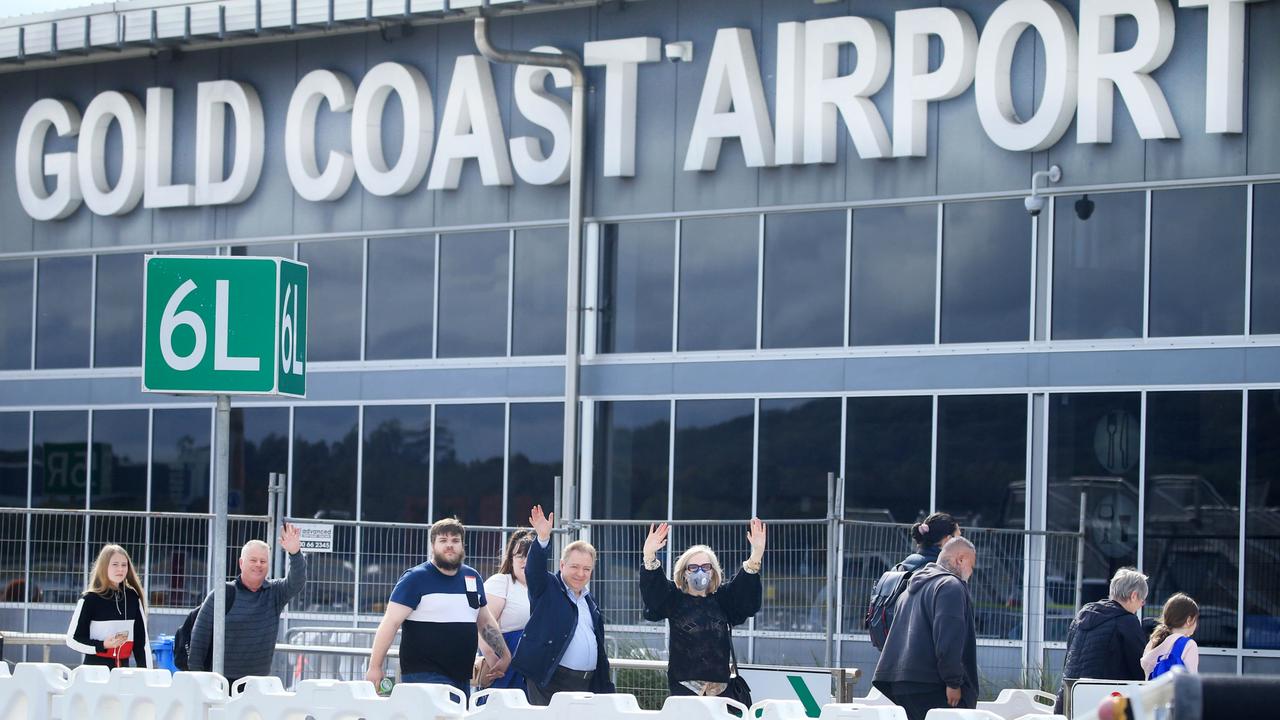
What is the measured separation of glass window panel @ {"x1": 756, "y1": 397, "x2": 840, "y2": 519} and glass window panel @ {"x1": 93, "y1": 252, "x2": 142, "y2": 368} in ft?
28.8

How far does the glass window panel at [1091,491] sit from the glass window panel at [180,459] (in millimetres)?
10664

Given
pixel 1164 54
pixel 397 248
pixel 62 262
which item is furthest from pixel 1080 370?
pixel 62 262

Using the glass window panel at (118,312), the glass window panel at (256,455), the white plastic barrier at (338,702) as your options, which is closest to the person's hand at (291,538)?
the white plastic barrier at (338,702)

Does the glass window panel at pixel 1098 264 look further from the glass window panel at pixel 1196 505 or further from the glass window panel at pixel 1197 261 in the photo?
the glass window panel at pixel 1196 505

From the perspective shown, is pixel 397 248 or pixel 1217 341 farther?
pixel 397 248

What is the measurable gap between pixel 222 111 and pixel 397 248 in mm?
3045

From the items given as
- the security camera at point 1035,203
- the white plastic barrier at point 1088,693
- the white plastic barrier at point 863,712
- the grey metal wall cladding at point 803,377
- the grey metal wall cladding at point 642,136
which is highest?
the grey metal wall cladding at point 642,136

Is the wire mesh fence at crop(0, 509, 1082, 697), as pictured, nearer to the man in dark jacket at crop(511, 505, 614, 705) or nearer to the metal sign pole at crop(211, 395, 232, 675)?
the man in dark jacket at crop(511, 505, 614, 705)

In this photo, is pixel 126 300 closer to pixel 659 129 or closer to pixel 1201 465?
pixel 659 129

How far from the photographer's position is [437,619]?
10164 millimetres

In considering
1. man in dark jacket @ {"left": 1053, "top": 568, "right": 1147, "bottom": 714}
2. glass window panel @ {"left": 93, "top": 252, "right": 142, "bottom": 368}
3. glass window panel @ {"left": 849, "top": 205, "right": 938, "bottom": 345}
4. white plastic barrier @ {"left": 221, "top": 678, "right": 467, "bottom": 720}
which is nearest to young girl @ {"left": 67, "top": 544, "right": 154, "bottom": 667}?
white plastic barrier @ {"left": 221, "top": 678, "right": 467, "bottom": 720}

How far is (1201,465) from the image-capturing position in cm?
1791

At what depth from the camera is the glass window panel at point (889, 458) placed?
62.8 feet

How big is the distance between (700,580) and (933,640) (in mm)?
1429
